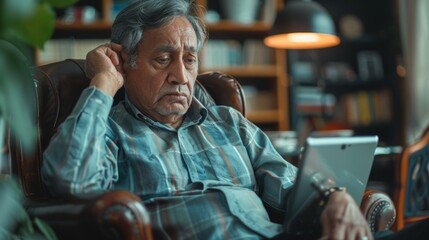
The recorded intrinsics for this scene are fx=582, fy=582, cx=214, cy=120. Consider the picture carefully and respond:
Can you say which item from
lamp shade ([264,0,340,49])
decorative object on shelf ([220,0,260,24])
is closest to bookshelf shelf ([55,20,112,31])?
decorative object on shelf ([220,0,260,24])

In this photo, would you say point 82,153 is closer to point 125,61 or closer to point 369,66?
point 125,61

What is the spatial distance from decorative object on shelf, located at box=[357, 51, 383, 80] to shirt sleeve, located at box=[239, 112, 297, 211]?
2.97 meters

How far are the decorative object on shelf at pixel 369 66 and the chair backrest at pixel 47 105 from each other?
2863 mm

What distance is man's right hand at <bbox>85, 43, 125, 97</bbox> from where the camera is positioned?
5.42 ft

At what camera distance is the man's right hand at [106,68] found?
5.42ft

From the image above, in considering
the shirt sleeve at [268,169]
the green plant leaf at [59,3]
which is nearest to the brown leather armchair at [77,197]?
the shirt sleeve at [268,169]

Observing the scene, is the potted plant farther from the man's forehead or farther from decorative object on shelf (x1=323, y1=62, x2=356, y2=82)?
decorative object on shelf (x1=323, y1=62, x2=356, y2=82)

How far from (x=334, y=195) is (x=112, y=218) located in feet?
1.81

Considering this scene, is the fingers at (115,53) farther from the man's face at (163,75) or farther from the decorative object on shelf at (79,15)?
the decorative object on shelf at (79,15)

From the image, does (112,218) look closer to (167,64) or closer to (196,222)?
(196,222)

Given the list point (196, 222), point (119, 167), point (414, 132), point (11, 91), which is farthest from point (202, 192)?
point (414, 132)

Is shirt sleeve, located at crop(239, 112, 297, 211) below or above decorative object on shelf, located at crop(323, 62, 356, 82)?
above

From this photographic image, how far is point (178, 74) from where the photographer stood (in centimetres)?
183

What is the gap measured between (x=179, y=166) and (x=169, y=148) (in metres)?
0.07
